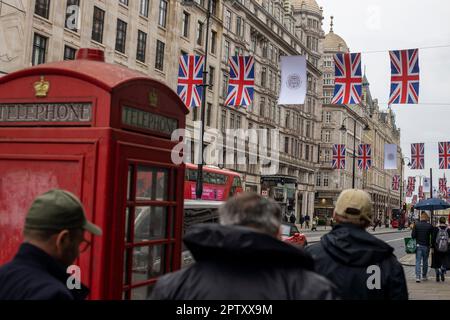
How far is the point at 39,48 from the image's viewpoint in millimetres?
27281

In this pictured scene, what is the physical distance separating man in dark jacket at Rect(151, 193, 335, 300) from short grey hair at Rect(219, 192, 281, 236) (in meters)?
0.07

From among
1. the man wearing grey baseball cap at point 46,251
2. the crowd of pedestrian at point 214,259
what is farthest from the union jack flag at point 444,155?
the man wearing grey baseball cap at point 46,251

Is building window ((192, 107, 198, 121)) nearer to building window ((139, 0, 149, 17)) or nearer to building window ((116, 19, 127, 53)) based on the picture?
building window ((139, 0, 149, 17))

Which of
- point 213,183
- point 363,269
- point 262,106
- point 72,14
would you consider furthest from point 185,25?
point 363,269

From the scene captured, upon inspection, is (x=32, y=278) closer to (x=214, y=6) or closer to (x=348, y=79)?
(x=348, y=79)

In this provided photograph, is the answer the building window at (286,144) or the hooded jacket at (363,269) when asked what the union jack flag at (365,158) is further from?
the hooded jacket at (363,269)

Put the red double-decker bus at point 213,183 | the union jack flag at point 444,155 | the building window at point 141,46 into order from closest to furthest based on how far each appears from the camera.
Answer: the red double-decker bus at point 213,183, the union jack flag at point 444,155, the building window at point 141,46

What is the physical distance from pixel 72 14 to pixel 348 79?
17164 millimetres

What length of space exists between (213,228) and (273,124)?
5712 cm

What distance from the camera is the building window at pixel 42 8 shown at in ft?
89.0

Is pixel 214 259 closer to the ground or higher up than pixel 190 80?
closer to the ground

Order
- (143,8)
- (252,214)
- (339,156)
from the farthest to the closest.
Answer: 1. (339,156)
2. (143,8)
3. (252,214)

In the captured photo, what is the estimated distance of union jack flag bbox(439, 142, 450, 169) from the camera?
32.8 m

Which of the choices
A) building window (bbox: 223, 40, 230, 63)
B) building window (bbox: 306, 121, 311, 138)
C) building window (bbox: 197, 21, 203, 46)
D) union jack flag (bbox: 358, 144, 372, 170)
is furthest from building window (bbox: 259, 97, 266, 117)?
union jack flag (bbox: 358, 144, 372, 170)
